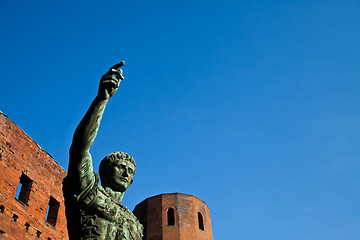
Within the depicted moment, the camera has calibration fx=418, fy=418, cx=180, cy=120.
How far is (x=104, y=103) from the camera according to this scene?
253cm

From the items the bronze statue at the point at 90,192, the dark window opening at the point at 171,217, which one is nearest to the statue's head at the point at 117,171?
the bronze statue at the point at 90,192

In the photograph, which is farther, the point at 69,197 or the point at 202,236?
the point at 202,236

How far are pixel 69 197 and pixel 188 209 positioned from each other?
2165 cm

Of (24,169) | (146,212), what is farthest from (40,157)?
(146,212)

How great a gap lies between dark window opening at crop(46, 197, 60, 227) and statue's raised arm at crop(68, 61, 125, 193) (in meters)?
12.3

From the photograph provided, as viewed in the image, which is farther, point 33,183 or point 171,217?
point 171,217

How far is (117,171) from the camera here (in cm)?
293

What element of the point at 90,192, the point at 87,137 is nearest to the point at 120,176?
the point at 90,192

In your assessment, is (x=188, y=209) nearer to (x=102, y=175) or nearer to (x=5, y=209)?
(x=5, y=209)

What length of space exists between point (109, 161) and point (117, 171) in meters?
0.10

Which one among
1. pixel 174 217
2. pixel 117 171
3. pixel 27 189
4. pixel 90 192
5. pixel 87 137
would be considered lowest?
pixel 90 192

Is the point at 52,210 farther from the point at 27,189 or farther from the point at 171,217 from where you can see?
the point at 171,217

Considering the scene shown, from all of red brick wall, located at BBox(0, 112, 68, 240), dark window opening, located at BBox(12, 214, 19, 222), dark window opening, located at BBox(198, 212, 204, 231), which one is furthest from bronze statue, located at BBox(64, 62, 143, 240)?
dark window opening, located at BBox(198, 212, 204, 231)

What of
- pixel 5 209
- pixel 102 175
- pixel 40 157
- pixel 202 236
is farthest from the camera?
pixel 202 236
